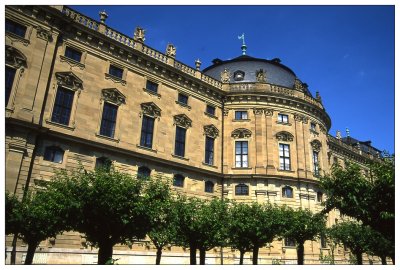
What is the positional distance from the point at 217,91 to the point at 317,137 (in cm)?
1295

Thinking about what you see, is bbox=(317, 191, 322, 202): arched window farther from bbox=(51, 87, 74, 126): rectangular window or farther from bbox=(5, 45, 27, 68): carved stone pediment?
bbox=(5, 45, 27, 68): carved stone pediment

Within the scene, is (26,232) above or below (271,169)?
below

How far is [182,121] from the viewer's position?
3067cm

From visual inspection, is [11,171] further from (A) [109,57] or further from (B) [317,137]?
(B) [317,137]

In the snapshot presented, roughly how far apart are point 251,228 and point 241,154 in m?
13.4

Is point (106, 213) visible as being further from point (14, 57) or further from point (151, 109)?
point (151, 109)

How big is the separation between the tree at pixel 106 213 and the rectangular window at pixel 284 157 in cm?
2141

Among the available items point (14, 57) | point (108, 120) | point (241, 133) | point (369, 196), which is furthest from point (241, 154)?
point (14, 57)

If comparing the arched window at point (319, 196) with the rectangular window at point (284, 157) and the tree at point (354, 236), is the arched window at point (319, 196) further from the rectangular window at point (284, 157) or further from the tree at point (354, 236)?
the tree at point (354, 236)

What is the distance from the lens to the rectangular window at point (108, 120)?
2564 cm

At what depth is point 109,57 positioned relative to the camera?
1081 inches

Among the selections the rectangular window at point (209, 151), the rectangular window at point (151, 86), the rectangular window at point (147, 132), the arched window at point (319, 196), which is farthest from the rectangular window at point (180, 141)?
the arched window at point (319, 196)

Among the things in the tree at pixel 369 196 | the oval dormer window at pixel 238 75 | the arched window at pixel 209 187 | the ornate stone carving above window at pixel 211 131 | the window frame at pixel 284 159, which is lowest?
the tree at pixel 369 196
